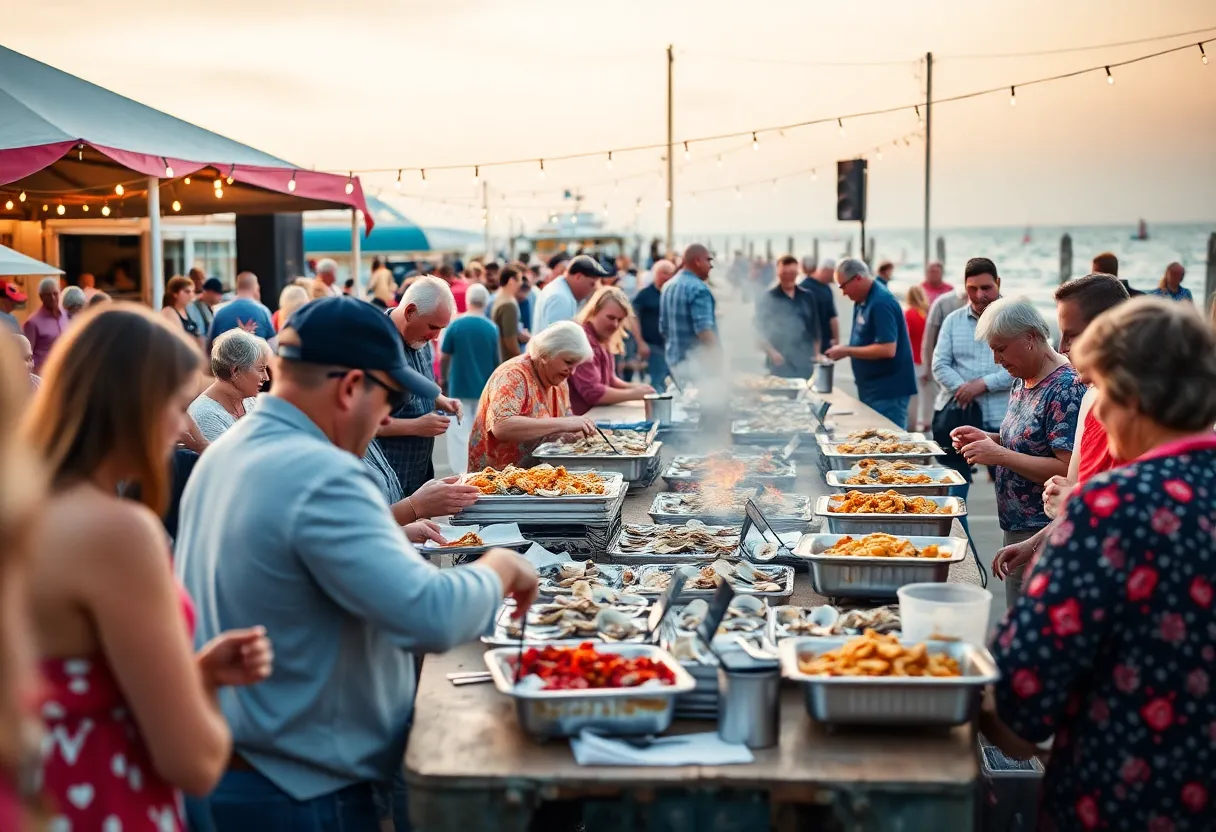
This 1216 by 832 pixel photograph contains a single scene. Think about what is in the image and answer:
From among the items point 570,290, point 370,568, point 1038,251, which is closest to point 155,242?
point 570,290

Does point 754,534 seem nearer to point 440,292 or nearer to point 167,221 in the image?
point 440,292

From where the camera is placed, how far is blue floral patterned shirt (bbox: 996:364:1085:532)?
400 centimetres

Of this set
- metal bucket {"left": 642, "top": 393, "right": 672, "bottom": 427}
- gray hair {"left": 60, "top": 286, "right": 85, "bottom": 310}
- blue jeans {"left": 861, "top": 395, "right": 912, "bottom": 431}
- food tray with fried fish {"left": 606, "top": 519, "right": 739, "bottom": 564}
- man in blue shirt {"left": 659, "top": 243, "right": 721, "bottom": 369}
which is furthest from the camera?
gray hair {"left": 60, "top": 286, "right": 85, "bottom": 310}

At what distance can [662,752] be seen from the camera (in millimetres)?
2170

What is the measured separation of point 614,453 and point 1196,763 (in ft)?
10.4

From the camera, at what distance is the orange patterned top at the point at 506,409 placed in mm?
5133

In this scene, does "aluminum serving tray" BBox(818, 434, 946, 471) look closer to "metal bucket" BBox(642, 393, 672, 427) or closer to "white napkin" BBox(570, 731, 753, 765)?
"metal bucket" BBox(642, 393, 672, 427)

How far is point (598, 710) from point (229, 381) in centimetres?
291

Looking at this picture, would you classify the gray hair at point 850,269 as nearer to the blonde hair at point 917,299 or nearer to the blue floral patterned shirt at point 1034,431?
the blue floral patterned shirt at point 1034,431

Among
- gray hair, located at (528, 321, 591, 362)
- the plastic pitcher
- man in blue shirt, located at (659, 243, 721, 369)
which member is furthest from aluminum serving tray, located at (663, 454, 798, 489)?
man in blue shirt, located at (659, 243, 721, 369)

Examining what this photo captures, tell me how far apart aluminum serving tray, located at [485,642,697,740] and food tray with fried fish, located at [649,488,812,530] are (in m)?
1.66

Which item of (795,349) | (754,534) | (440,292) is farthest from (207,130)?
(754,534)

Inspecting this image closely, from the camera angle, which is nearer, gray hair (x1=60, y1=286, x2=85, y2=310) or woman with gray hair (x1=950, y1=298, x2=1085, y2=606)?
woman with gray hair (x1=950, y1=298, x2=1085, y2=606)

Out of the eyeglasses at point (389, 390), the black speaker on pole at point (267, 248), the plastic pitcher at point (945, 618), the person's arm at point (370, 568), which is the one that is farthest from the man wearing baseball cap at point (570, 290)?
the black speaker on pole at point (267, 248)
